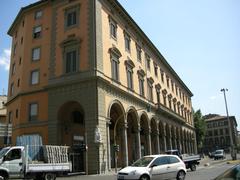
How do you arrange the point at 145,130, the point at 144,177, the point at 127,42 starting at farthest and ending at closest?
the point at 145,130 → the point at 127,42 → the point at 144,177

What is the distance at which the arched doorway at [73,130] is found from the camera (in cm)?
2608

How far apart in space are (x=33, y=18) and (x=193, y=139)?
50466 millimetres

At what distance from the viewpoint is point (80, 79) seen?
88.3ft

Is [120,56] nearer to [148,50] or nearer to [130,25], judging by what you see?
[130,25]

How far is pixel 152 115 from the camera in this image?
4047 centimetres

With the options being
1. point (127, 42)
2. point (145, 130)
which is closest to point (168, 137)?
point (145, 130)

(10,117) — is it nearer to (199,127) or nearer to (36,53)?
(36,53)

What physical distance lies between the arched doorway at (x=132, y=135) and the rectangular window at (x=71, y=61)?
29.4 feet

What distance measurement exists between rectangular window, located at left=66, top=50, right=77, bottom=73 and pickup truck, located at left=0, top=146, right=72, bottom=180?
36.8ft

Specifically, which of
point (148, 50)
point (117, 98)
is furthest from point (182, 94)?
point (117, 98)

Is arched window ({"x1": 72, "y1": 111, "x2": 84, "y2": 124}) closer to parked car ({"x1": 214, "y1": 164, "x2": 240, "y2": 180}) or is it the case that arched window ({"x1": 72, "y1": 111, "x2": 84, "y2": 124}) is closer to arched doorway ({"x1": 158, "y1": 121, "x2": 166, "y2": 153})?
arched doorway ({"x1": 158, "y1": 121, "x2": 166, "y2": 153})

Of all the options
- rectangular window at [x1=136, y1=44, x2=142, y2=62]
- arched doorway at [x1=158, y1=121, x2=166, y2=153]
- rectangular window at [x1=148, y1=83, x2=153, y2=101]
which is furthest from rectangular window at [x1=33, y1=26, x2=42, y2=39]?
arched doorway at [x1=158, y1=121, x2=166, y2=153]

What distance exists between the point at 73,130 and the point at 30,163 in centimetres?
1251

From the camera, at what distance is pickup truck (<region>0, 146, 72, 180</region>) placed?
1684 cm
